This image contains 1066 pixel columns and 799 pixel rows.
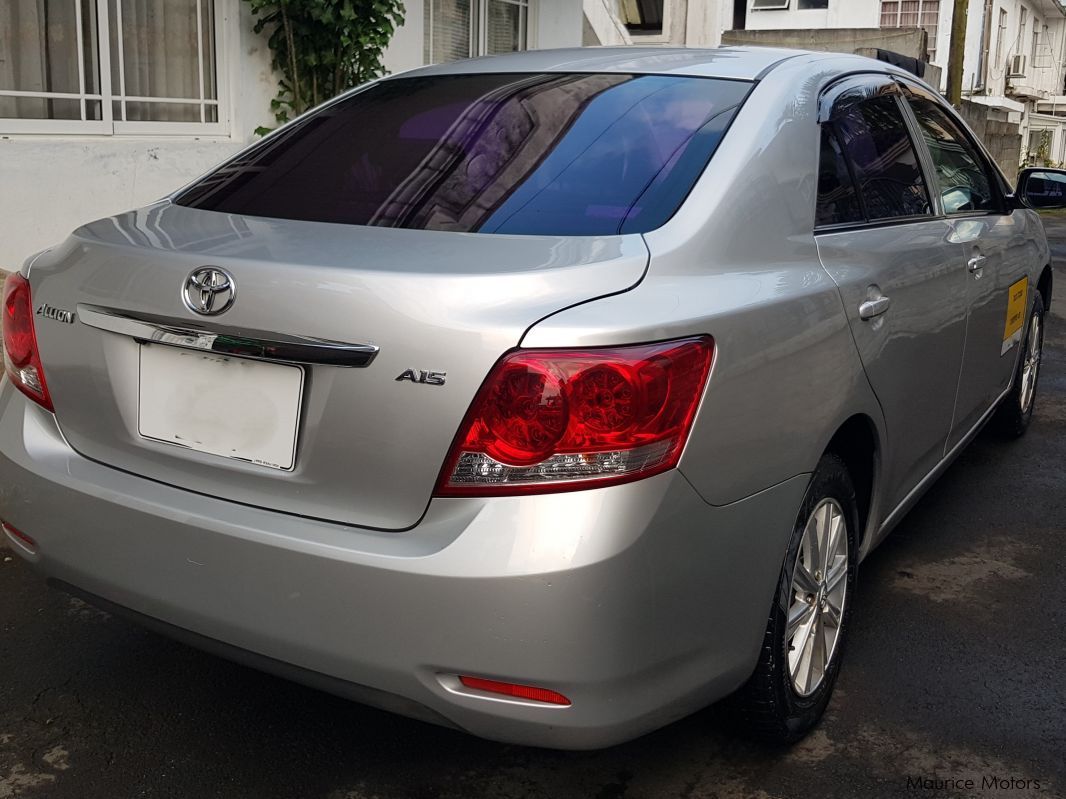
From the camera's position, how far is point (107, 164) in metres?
7.18

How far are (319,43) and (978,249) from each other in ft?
18.2

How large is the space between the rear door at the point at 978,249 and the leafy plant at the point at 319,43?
4.90 meters

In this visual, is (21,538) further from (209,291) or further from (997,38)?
(997,38)

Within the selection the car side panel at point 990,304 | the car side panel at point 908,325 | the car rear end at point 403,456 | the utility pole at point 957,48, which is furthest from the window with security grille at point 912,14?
the car rear end at point 403,456

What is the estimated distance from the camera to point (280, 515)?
2205 millimetres

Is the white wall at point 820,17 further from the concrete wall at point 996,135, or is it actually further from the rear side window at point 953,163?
the rear side window at point 953,163

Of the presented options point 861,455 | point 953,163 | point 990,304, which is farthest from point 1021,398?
point 861,455

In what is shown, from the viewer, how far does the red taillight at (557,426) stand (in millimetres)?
2031

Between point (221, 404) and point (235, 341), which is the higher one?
point (235, 341)

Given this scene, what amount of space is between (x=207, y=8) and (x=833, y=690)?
21.3ft

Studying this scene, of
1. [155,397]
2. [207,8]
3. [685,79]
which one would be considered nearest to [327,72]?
[207,8]

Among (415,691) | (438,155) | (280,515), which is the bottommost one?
(415,691)

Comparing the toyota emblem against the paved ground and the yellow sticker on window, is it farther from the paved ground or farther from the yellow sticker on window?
the yellow sticker on window

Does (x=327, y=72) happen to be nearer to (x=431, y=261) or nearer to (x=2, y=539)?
(x=2, y=539)
